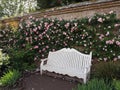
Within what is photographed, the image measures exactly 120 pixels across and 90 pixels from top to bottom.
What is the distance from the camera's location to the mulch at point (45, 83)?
5.05 m

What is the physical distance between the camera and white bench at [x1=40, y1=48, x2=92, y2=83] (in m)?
5.11

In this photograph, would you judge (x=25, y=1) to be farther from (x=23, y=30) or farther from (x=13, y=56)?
(x=13, y=56)

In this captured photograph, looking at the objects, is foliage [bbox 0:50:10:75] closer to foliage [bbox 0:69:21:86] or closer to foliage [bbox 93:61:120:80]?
foliage [bbox 0:69:21:86]

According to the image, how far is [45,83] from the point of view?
5.34 metres

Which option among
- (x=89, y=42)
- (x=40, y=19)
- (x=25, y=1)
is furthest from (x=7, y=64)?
(x=25, y=1)

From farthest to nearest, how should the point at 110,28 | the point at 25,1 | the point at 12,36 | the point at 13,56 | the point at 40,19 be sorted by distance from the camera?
the point at 25,1, the point at 12,36, the point at 40,19, the point at 13,56, the point at 110,28

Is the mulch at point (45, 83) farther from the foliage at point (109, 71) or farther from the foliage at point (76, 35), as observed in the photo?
the foliage at point (76, 35)

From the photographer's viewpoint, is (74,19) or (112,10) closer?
(112,10)

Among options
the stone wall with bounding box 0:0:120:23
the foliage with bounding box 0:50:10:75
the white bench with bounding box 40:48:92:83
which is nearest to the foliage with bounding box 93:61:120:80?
the white bench with bounding box 40:48:92:83

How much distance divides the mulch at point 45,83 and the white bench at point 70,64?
0.73ft

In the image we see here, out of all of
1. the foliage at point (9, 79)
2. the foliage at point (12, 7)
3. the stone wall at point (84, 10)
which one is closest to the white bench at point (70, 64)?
the foliage at point (9, 79)

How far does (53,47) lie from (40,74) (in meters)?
1.08

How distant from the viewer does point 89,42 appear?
5.85m

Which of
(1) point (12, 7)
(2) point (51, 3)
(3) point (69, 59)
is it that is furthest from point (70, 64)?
(1) point (12, 7)
